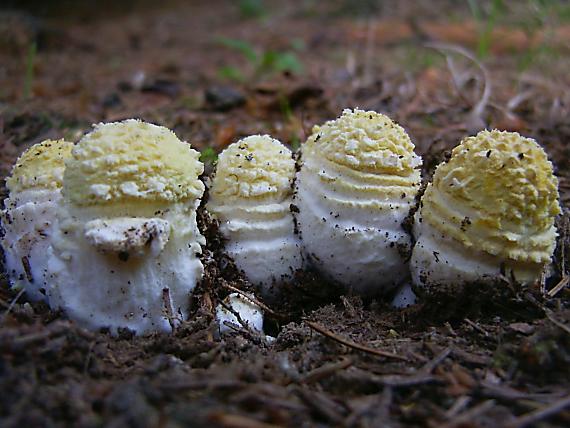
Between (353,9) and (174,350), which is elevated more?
(353,9)

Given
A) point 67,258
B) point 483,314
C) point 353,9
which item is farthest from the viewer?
point 353,9

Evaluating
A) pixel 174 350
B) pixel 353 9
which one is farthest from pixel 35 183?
pixel 353 9

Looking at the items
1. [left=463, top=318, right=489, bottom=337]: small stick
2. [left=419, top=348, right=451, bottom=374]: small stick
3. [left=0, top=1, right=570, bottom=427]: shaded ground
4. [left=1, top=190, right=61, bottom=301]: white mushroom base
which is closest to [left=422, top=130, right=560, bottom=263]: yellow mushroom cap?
[left=0, top=1, right=570, bottom=427]: shaded ground

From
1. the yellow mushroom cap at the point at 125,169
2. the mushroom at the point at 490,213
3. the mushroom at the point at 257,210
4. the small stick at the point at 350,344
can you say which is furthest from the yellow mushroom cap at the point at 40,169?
the mushroom at the point at 490,213

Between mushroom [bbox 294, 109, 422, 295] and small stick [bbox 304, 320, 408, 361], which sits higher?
mushroom [bbox 294, 109, 422, 295]

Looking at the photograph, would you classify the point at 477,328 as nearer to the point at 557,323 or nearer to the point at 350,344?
the point at 557,323

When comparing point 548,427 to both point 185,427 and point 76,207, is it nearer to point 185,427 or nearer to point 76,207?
point 185,427

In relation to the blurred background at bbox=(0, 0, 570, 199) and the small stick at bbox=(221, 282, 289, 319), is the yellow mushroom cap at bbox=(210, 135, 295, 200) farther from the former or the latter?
the blurred background at bbox=(0, 0, 570, 199)

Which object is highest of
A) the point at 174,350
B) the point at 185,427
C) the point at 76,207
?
the point at 76,207
